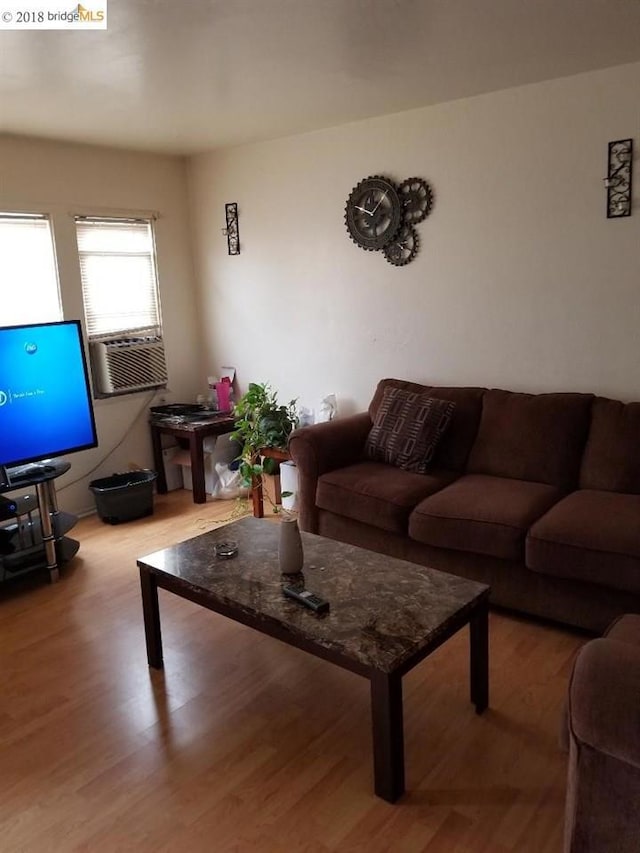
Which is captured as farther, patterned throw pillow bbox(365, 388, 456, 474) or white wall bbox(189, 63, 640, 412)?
patterned throw pillow bbox(365, 388, 456, 474)

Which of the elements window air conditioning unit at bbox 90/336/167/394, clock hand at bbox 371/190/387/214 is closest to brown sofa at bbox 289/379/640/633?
clock hand at bbox 371/190/387/214

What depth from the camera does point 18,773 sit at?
6.73 feet

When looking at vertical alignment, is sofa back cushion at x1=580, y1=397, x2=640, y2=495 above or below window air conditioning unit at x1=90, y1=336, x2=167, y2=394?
below

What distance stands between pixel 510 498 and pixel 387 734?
1.35 m

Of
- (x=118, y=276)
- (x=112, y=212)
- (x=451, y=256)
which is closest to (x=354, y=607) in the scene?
(x=451, y=256)

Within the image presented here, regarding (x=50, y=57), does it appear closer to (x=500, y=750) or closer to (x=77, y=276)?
(x=77, y=276)

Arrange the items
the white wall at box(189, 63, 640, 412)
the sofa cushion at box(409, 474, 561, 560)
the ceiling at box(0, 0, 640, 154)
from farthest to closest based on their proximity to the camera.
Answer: the white wall at box(189, 63, 640, 412) < the sofa cushion at box(409, 474, 561, 560) < the ceiling at box(0, 0, 640, 154)

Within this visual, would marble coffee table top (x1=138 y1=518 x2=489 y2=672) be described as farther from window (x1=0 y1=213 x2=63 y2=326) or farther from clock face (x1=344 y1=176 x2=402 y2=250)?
window (x1=0 y1=213 x2=63 y2=326)

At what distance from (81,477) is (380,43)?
123 inches

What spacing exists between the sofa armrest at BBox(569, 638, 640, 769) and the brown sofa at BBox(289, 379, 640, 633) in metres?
1.15

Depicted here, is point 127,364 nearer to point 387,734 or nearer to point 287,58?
point 287,58

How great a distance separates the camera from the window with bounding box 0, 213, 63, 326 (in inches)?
153

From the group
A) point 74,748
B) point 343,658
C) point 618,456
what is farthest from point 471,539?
point 74,748

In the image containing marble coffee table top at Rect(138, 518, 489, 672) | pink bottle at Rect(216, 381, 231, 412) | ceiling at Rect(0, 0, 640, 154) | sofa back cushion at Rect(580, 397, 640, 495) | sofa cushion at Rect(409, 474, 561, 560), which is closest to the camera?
marble coffee table top at Rect(138, 518, 489, 672)
